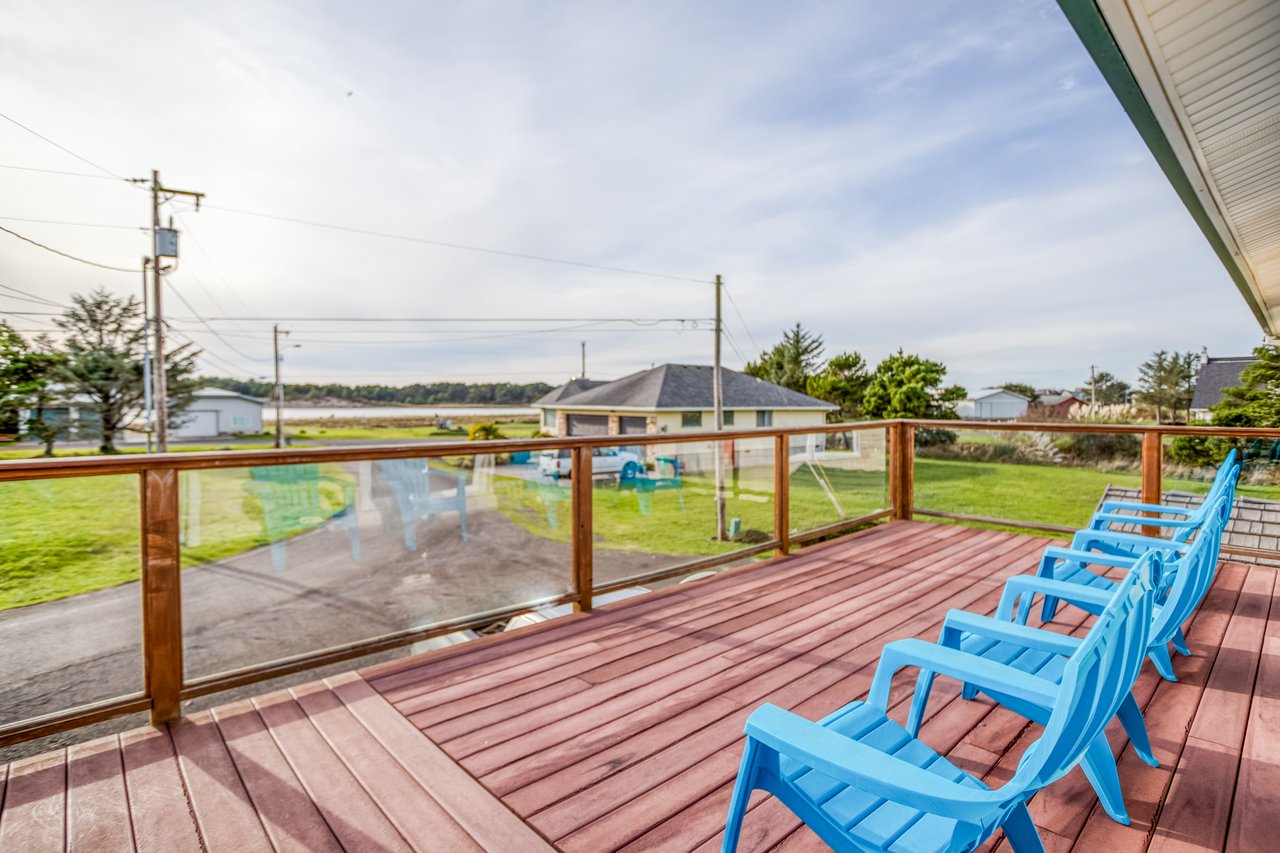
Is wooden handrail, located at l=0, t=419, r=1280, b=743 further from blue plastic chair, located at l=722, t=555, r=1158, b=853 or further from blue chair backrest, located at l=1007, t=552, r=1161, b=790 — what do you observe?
blue chair backrest, located at l=1007, t=552, r=1161, b=790

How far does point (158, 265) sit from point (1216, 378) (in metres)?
44.9

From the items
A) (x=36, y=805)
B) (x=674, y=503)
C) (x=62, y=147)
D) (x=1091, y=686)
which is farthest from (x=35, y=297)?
(x=1091, y=686)

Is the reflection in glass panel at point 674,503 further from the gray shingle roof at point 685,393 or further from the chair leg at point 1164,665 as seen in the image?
the gray shingle roof at point 685,393

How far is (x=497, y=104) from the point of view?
12148 millimetres

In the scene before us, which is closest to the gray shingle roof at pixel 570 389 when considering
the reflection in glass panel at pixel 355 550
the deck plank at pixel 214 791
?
the reflection in glass panel at pixel 355 550

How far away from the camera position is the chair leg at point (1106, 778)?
5.16 feet

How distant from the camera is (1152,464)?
4.55 meters

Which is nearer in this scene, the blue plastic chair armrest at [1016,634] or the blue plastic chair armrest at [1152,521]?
the blue plastic chair armrest at [1016,634]

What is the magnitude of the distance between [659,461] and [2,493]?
10.4 ft

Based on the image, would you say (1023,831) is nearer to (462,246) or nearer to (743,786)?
(743,786)

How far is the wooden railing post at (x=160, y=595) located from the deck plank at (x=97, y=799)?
0.18 meters

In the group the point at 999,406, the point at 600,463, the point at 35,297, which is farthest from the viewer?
the point at 999,406

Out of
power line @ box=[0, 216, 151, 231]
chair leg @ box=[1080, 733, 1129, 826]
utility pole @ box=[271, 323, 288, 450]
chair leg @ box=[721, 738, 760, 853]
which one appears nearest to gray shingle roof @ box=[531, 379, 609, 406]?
utility pole @ box=[271, 323, 288, 450]

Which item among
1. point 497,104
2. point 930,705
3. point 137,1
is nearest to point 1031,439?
point 930,705
